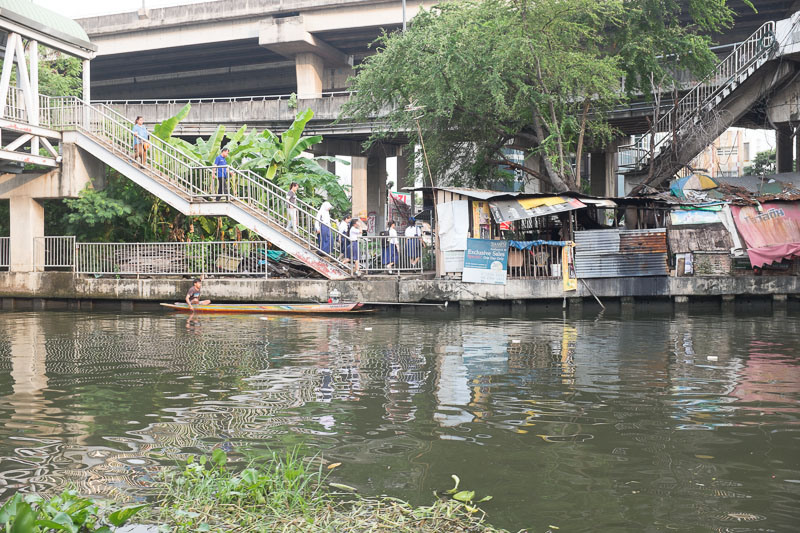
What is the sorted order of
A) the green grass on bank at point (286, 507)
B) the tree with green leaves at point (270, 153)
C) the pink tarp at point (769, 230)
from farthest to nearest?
1. the tree with green leaves at point (270, 153)
2. the pink tarp at point (769, 230)
3. the green grass on bank at point (286, 507)

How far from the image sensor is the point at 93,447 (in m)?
6.73

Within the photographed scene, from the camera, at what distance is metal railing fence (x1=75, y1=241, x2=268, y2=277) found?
74.2 feet

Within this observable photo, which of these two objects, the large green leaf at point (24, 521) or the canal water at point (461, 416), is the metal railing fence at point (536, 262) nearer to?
the canal water at point (461, 416)

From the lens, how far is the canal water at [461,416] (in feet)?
18.3

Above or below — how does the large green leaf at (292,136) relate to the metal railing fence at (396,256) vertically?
above

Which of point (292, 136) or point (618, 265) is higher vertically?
point (292, 136)

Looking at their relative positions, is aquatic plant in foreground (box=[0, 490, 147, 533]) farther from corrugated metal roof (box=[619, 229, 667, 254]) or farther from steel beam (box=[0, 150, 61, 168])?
steel beam (box=[0, 150, 61, 168])

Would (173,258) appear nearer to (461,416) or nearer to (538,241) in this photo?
(538,241)

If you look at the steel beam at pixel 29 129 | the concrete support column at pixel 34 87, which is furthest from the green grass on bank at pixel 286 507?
the concrete support column at pixel 34 87

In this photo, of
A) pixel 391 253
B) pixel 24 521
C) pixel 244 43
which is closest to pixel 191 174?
pixel 391 253

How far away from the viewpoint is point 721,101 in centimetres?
2634

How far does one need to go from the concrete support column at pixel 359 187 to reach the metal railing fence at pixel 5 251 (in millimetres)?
23300

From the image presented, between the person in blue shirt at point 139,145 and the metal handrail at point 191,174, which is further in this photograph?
the person in blue shirt at point 139,145

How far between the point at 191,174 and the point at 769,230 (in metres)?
17.6
